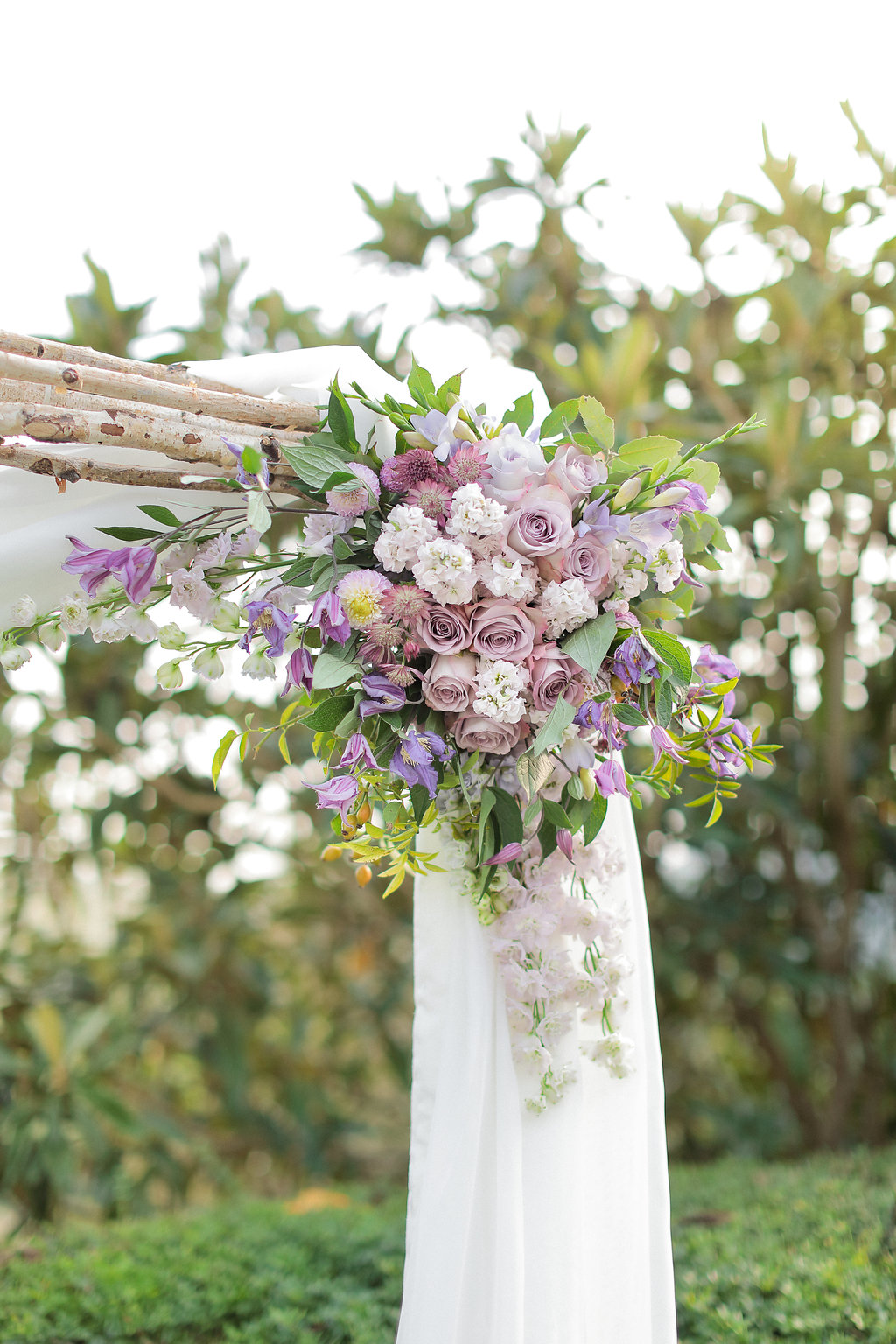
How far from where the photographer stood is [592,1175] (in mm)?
1207

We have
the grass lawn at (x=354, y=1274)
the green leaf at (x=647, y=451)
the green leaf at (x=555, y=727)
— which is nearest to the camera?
the green leaf at (x=555, y=727)

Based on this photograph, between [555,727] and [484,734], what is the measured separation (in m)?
0.10

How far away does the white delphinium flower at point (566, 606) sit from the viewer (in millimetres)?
1024

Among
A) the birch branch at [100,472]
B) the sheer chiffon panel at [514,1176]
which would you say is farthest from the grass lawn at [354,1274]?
the birch branch at [100,472]

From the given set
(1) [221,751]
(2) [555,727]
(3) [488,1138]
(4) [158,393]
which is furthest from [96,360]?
(3) [488,1138]

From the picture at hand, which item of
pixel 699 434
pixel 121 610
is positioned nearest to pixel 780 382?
pixel 699 434

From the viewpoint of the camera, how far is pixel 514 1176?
44.7 inches

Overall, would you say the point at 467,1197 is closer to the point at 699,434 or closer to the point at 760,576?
the point at 699,434

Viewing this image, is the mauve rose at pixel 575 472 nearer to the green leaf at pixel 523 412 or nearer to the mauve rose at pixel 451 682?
the green leaf at pixel 523 412

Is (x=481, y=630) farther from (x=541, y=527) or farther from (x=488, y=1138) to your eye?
(x=488, y=1138)

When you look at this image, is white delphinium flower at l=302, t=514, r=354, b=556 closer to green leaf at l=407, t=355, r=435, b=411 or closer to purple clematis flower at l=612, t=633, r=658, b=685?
green leaf at l=407, t=355, r=435, b=411

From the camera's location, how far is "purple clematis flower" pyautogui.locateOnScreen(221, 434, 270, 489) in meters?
1.03

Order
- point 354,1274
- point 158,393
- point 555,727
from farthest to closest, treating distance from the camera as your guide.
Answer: point 354,1274
point 158,393
point 555,727

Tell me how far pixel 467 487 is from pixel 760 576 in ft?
6.49
